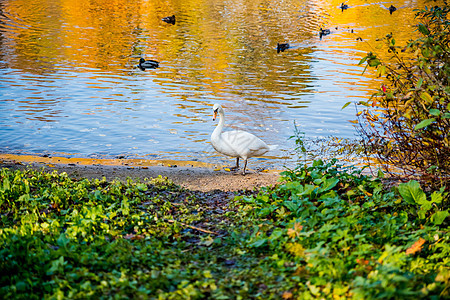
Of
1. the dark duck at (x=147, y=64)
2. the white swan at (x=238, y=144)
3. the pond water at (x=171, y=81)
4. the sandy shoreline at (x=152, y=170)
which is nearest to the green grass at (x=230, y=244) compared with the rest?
the sandy shoreline at (x=152, y=170)

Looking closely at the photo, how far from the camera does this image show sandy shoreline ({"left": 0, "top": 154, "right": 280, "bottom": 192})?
313 inches

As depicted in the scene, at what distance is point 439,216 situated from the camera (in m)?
4.66

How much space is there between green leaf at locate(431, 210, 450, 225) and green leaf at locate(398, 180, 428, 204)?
1.04 ft


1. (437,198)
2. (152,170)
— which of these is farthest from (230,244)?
(152,170)

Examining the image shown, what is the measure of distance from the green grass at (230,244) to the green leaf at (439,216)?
0.01 m

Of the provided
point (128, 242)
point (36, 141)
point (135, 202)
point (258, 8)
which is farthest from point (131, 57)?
point (258, 8)

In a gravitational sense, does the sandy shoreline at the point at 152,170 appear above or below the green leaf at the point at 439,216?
below

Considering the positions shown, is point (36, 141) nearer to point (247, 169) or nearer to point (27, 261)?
point (247, 169)

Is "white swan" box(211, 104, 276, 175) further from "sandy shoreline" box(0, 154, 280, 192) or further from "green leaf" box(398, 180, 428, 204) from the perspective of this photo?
"green leaf" box(398, 180, 428, 204)

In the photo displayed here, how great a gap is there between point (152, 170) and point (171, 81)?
8642 mm

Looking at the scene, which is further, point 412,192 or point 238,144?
point 238,144

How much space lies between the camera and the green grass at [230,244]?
3604mm

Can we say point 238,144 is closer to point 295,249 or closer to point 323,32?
point 295,249

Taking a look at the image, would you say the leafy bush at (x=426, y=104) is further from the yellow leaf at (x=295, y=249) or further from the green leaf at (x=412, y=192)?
the yellow leaf at (x=295, y=249)
